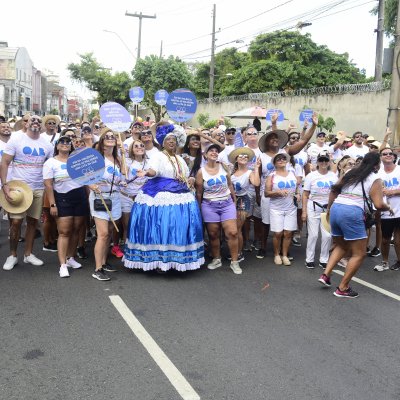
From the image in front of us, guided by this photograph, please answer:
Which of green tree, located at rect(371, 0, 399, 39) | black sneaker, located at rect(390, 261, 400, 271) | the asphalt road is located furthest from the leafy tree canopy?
the asphalt road

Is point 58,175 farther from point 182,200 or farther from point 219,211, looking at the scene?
point 219,211

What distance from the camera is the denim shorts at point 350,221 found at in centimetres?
551

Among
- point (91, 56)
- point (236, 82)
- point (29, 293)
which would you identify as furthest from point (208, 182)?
point (91, 56)

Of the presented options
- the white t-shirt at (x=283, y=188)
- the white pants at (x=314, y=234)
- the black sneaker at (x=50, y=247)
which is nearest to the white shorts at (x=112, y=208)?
the black sneaker at (x=50, y=247)

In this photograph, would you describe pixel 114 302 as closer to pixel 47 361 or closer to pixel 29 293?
pixel 29 293

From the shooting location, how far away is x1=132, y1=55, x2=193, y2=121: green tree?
30000mm

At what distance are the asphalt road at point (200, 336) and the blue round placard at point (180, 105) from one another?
103 inches

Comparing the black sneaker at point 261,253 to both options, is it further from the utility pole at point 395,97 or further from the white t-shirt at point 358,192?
the utility pole at point 395,97

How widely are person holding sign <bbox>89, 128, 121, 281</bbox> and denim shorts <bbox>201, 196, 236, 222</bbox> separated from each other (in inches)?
45.6

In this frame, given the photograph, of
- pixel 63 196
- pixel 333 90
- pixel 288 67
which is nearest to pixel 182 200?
pixel 63 196

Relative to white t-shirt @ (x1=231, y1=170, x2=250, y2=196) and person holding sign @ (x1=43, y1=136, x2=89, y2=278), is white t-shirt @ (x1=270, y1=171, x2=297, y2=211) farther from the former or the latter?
person holding sign @ (x1=43, y1=136, x2=89, y2=278)

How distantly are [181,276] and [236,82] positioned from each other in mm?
33916

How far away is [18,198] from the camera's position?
6.31 m

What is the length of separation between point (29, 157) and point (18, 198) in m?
0.54
